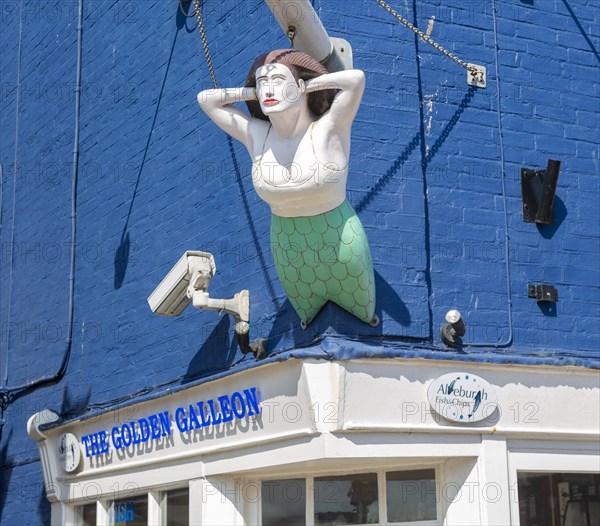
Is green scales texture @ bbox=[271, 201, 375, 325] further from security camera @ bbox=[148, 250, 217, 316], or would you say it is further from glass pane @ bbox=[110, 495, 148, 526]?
glass pane @ bbox=[110, 495, 148, 526]

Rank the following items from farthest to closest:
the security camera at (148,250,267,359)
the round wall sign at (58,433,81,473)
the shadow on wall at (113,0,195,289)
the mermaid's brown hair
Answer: the round wall sign at (58,433,81,473)
the shadow on wall at (113,0,195,289)
the security camera at (148,250,267,359)
the mermaid's brown hair

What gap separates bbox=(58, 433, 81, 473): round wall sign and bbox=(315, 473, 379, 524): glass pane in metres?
2.92

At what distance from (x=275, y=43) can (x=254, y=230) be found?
56.6 inches

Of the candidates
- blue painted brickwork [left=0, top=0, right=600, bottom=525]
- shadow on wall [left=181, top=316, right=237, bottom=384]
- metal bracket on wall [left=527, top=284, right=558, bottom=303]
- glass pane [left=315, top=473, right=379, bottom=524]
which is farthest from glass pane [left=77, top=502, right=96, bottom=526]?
metal bracket on wall [left=527, top=284, right=558, bottom=303]

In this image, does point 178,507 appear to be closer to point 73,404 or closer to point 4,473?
point 73,404

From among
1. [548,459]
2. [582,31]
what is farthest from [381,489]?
[582,31]

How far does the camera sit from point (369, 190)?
8.34 m

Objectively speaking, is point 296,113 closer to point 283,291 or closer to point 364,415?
point 283,291

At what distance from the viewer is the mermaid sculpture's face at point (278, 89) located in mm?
7633

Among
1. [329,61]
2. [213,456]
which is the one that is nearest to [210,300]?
[213,456]

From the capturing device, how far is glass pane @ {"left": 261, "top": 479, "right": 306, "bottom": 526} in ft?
28.3

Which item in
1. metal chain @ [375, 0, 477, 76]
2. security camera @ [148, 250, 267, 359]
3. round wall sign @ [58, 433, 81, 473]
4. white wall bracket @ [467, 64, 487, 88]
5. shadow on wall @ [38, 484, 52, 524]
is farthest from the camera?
shadow on wall @ [38, 484, 52, 524]

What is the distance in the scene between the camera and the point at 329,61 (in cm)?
816

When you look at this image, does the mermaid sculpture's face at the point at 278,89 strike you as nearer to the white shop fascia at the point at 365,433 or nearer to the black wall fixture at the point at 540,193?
the white shop fascia at the point at 365,433
